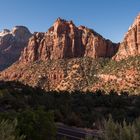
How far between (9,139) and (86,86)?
119227 mm

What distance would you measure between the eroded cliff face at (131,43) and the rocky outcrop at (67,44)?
36.9ft

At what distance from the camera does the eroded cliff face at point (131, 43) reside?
500ft

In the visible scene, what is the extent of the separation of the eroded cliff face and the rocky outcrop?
11.3 metres

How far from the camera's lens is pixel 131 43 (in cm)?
15850

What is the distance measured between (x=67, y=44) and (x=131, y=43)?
33.8 meters

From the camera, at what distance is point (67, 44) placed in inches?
7101

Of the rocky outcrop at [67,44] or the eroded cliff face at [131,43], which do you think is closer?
the eroded cliff face at [131,43]

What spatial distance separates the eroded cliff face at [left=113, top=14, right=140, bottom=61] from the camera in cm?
15225

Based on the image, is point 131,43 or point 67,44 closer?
point 131,43

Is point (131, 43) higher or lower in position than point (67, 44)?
lower

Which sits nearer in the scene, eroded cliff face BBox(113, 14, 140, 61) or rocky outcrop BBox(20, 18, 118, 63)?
eroded cliff face BBox(113, 14, 140, 61)

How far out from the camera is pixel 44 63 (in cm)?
16675

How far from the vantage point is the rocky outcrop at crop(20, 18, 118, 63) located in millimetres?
172500

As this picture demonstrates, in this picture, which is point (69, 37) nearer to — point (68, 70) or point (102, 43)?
point (102, 43)
